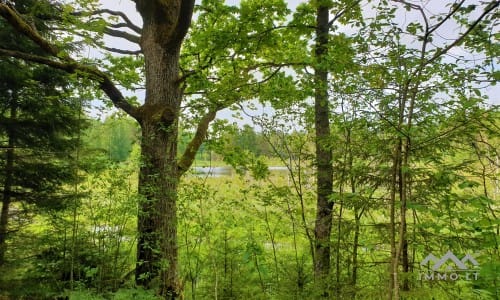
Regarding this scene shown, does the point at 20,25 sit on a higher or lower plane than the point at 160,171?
higher

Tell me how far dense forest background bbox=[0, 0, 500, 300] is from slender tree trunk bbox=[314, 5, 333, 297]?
3 cm

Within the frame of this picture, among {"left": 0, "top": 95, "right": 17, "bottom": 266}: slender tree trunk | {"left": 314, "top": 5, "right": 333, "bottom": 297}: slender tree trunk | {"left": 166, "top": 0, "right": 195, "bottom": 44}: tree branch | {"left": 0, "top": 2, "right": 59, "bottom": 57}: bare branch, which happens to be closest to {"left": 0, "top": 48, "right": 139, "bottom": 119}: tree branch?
{"left": 0, "top": 2, "right": 59, "bottom": 57}: bare branch

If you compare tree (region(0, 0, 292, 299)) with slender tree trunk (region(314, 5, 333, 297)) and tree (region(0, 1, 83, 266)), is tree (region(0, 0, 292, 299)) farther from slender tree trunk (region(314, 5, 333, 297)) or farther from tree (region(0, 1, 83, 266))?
slender tree trunk (region(314, 5, 333, 297))

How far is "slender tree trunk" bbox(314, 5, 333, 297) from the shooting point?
3.21 m

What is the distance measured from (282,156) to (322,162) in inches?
23.0

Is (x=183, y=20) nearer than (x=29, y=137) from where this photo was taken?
Yes

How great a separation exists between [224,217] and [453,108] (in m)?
2.84

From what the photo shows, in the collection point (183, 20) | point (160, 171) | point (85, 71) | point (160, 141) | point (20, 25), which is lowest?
point (160, 171)

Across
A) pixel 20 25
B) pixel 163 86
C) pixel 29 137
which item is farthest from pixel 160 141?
pixel 29 137

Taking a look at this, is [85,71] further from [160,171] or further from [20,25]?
[160,171]

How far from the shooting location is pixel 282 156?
3838 mm

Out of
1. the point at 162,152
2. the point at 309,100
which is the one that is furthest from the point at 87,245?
the point at 309,100

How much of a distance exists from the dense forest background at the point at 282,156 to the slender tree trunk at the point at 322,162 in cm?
3

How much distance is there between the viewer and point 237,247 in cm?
430
